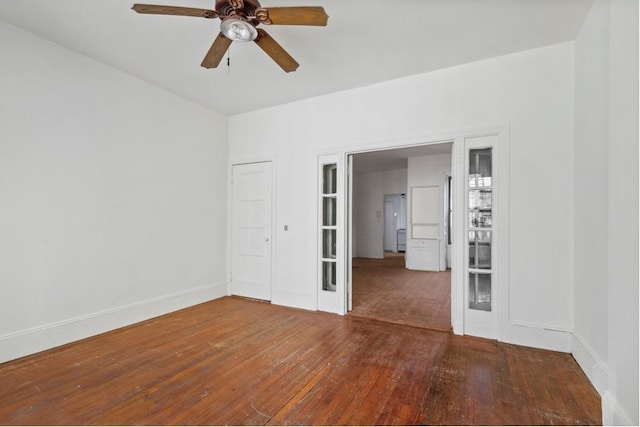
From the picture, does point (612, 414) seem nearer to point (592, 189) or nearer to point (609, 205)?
point (609, 205)

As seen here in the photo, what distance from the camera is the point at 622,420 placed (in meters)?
1.57

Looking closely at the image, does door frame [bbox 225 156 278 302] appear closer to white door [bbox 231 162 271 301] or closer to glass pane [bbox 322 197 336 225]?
white door [bbox 231 162 271 301]

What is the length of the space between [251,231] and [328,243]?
137 centimetres

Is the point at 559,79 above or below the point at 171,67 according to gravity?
below

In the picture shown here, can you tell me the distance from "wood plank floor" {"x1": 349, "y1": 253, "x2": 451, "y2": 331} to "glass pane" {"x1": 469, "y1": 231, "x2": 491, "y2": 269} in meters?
0.82

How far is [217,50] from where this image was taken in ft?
7.90

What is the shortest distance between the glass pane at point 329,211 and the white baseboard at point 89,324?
217cm

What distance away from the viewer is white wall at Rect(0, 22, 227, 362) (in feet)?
8.93

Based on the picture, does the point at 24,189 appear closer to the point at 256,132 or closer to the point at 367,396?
the point at 256,132

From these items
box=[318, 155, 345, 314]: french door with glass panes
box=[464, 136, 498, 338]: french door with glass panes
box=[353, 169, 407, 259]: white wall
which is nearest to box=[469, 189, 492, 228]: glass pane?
box=[464, 136, 498, 338]: french door with glass panes

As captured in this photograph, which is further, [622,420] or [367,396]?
[367,396]

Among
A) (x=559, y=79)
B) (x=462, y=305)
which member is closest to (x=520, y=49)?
(x=559, y=79)

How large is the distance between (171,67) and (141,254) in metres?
2.30

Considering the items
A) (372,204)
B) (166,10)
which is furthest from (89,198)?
(372,204)
